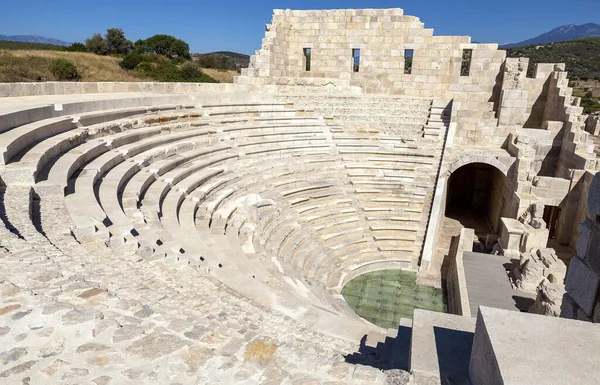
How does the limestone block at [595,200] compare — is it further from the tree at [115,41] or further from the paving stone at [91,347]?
the tree at [115,41]

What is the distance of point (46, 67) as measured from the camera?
21359 millimetres

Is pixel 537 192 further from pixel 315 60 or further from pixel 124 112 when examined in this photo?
pixel 124 112

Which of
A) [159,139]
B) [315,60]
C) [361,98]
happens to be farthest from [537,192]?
[159,139]

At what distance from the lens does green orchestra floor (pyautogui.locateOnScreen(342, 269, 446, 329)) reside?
30.0ft

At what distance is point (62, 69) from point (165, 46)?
49.9ft

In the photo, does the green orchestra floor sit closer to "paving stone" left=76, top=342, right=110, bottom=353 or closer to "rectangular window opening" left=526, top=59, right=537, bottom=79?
"paving stone" left=76, top=342, right=110, bottom=353

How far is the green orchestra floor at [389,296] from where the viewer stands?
360 inches

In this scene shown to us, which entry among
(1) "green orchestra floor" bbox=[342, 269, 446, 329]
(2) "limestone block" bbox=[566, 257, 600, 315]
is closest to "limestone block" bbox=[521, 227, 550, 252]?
(1) "green orchestra floor" bbox=[342, 269, 446, 329]

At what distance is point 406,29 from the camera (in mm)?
17000

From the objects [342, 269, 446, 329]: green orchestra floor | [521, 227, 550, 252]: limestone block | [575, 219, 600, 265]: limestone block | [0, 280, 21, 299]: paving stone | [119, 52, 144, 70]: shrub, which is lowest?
[342, 269, 446, 329]: green orchestra floor

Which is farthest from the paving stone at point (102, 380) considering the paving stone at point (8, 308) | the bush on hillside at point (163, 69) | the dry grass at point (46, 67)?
the bush on hillside at point (163, 69)

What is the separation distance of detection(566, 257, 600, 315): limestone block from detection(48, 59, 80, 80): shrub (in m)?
22.1

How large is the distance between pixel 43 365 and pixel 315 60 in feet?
57.3

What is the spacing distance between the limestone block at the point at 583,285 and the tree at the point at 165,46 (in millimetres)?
34271
